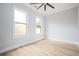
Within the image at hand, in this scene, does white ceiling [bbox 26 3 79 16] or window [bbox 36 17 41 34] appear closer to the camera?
white ceiling [bbox 26 3 79 16]

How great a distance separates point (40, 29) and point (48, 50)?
1.63ft

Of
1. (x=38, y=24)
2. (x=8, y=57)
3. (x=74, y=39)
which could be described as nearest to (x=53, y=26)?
(x=38, y=24)

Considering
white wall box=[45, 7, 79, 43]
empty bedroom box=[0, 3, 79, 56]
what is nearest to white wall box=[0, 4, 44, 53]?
empty bedroom box=[0, 3, 79, 56]

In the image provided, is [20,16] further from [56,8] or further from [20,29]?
[56,8]

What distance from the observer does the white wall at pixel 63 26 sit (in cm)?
160

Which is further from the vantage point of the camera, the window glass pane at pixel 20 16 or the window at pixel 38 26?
the window at pixel 38 26

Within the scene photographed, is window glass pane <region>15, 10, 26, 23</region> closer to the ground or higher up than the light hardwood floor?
higher up

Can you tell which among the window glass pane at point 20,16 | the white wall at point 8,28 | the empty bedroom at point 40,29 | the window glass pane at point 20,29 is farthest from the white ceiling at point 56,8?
the window glass pane at point 20,29

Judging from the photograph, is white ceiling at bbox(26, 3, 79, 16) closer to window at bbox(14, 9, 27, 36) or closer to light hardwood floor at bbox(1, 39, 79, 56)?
window at bbox(14, 9, 27, 36)

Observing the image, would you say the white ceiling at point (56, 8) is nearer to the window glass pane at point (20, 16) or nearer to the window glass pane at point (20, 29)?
the window glass pane at point (20, 16)

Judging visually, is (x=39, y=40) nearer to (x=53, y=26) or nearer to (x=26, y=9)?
(x=53, y=26)

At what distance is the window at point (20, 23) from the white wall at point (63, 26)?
1.65 feet

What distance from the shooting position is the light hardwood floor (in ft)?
5.19

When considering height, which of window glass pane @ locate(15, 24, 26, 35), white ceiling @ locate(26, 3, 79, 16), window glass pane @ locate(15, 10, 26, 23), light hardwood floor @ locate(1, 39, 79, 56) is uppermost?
white ceiling @ locate(26, 3, 79, 16)
